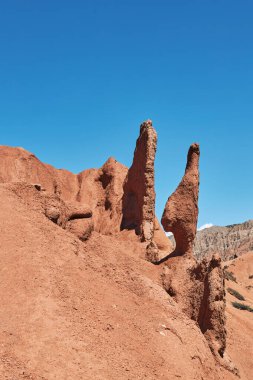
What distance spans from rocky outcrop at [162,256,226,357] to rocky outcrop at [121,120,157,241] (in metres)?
6.25

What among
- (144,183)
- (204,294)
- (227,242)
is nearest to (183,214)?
(204,294)

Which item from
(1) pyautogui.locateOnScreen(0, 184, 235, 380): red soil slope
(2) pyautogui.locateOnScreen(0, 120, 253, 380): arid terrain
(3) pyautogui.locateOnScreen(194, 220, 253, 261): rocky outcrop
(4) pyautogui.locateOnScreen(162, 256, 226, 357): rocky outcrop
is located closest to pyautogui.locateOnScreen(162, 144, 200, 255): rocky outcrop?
(2) pyautogui.locateOnScreen(0, 120, 253, 380): arid terrain

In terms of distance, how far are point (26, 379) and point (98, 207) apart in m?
21.5

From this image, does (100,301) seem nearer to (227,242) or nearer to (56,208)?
(56,208)

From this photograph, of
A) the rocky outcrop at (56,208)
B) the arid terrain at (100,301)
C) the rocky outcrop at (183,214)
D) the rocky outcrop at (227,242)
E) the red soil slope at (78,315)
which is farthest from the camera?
the rocky outcrop at (227,242)

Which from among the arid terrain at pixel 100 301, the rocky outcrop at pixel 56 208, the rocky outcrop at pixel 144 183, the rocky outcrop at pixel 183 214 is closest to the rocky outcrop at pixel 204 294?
the arid terrain at pixel 100 301

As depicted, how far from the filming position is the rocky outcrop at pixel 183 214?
600 inches

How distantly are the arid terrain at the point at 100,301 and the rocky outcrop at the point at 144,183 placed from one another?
106 inches

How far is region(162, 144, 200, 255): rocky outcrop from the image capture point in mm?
15250

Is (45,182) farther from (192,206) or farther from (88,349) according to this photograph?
(88,349)

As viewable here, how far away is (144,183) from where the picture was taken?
20922 millimetres

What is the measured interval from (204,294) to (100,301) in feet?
16.3

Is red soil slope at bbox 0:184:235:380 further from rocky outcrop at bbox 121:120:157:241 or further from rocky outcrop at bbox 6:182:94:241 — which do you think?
rocky outcrop at bbox 121:120:157:241

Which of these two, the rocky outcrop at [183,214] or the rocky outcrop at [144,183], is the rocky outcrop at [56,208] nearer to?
the rocky outcrop at [183,214]
